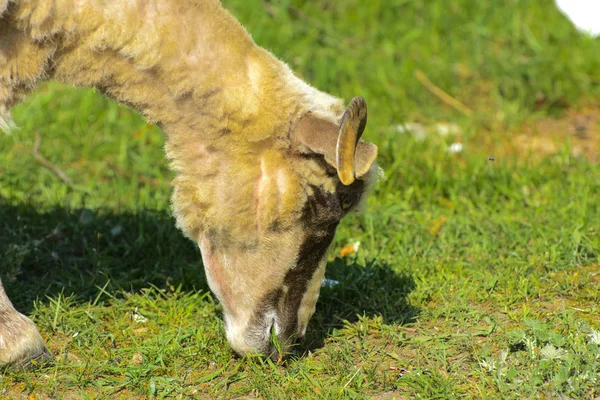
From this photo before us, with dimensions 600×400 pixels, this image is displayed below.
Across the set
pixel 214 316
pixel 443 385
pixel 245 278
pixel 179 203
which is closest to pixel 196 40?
pixel 179 203

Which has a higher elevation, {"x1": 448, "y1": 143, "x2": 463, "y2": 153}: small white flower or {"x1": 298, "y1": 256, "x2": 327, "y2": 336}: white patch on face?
{"x1": 298, "y1": 256, "x2": 327, "y2": 336}: white patch on face

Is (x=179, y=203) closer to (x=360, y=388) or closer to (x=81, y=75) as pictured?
(x=81, y=75)

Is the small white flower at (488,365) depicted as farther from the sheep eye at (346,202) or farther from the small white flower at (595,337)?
the sheep eye at (346,202)

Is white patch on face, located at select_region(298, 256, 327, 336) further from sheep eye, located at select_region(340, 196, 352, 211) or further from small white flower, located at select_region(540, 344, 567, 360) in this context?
small white flower, located at select_region(540, 344, 567, 360)

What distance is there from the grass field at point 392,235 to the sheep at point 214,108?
1.86 ft

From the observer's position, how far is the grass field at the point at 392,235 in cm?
417

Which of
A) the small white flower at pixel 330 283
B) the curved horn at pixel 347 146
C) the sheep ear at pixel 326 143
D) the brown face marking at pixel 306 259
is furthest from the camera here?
the small white flower at pixel 330 283

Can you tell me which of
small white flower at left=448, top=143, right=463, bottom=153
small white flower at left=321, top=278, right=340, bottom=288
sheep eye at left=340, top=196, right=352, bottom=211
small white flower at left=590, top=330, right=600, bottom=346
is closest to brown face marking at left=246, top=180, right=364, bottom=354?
sheep eye at left=340, top=196, right=352, bottom=211

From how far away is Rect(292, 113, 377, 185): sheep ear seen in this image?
3.67 m

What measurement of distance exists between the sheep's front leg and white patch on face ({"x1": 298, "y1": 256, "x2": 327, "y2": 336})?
3.91 feet

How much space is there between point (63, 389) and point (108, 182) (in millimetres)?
2785

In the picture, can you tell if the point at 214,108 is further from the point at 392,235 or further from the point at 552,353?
the point at 392,235

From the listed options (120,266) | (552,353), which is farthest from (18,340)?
(552,353)

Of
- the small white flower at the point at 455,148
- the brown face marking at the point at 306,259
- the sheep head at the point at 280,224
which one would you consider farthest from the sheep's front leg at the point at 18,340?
the small white flower at the point at 455,148
